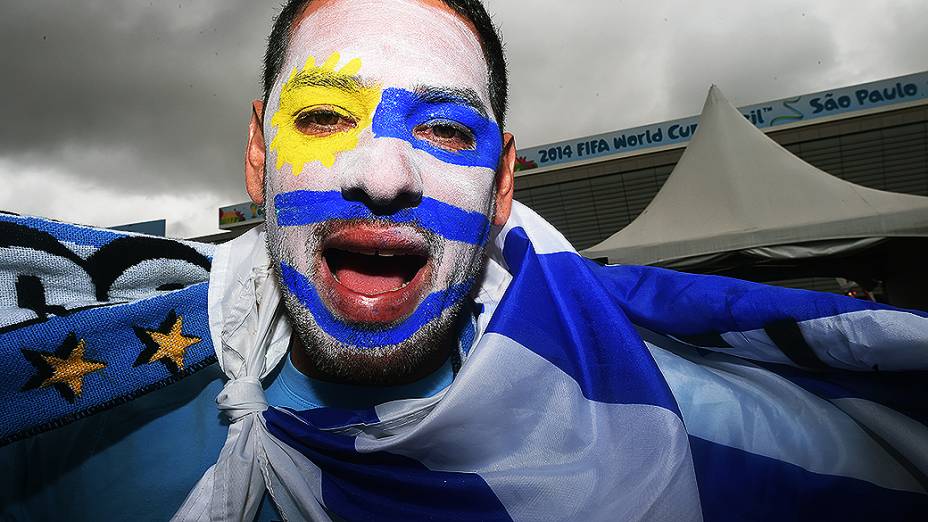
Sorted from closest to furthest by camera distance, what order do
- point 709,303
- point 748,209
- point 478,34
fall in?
1. point 709,303
2. point 478,34
3. point 748,209

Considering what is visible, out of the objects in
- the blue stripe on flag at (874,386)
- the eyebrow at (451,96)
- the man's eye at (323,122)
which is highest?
→ the eyebrow at (451,96)

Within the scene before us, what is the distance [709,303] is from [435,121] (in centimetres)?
76

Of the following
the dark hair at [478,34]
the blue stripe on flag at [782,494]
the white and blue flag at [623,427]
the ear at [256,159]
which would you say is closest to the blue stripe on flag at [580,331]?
the white and blue flag at [623,427]

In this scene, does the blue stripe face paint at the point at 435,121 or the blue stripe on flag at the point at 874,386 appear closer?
the blue stripe on flag at the point at 874,386

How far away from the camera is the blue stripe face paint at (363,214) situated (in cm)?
115

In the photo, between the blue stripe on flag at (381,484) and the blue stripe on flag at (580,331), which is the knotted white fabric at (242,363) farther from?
the blue stripe on flag at (580,331)

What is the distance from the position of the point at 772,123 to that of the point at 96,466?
429 inches

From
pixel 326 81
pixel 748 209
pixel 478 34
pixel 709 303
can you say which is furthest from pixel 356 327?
pixel 748 209

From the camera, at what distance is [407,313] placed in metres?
1.17

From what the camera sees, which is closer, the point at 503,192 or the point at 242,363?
the point at 242,363

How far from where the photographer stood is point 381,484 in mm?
1129

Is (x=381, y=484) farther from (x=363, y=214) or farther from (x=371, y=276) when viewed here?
(x=363, y=214)

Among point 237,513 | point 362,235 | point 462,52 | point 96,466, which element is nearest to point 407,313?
point 362,235

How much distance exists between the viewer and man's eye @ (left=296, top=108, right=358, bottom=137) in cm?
123
